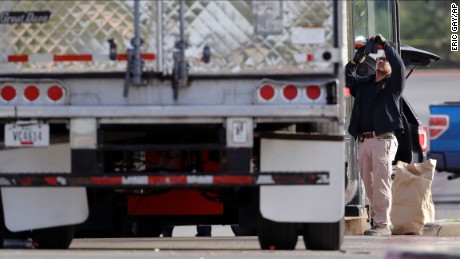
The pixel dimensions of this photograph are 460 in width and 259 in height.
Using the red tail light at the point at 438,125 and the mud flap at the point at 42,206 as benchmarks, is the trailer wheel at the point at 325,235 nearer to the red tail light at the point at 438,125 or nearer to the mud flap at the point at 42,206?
the mud flap at the point at 42,206

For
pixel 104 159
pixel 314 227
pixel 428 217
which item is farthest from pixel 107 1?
pixel 428 217

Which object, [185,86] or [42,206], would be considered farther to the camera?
[42,206]

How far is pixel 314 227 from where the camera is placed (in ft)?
38.7

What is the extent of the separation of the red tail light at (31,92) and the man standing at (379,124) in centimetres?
A: 386

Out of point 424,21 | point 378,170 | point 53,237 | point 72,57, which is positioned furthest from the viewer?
point 424,21

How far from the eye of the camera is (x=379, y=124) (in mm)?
14555

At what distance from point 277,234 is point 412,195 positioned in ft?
10.9

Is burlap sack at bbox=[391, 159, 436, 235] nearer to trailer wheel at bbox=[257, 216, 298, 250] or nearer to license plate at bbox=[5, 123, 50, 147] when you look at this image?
trailer wheel at bbox=[257, 216, 298, 250]

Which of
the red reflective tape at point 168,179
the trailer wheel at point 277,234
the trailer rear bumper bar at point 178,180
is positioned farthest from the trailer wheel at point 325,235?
the red reflective tape at point 168,179

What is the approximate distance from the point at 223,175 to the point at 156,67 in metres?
0.90

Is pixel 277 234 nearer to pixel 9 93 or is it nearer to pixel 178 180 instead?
pixel 178 180

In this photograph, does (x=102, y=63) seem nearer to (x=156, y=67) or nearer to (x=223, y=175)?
(x=156, y=67)

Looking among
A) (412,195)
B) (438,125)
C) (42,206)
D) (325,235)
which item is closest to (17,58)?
(42,206)

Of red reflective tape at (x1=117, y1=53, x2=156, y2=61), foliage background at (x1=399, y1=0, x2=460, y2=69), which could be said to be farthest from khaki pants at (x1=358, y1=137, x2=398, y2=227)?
foliage background at (x1=399, y1=0, x2=460, y2=69)
